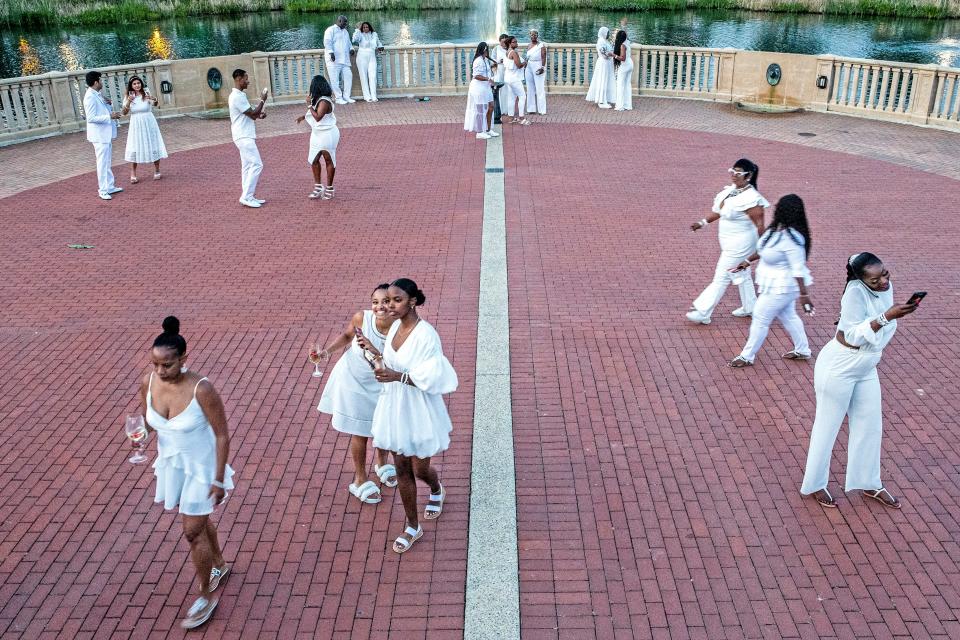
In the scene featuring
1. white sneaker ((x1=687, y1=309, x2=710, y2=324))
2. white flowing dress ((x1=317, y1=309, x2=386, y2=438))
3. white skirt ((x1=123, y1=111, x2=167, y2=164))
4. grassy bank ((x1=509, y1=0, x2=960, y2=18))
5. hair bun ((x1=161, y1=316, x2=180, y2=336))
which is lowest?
white sneaker ((x1=687, y1=309, x2=710, y2=324))

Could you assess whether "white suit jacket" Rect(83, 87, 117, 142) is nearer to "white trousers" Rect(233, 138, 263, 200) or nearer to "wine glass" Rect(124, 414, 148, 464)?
"white trousers" Rect(233, 138, 263, 200)

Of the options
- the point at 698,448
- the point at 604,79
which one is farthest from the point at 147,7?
the point at 698,448

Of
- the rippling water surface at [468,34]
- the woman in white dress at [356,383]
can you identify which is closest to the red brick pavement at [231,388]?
the woman in white dress at [356,383]

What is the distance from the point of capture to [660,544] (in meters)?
5.60

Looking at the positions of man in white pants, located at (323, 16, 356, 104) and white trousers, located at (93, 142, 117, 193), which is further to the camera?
man in white pants, located at (323, 16, 356, 104)

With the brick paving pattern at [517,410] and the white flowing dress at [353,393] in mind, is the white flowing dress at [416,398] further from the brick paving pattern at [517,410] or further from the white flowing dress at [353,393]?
the brick paving pattern at [517,410]

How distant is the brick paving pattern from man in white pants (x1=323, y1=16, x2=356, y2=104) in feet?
17.6

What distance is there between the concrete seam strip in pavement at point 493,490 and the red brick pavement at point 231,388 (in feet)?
0.34

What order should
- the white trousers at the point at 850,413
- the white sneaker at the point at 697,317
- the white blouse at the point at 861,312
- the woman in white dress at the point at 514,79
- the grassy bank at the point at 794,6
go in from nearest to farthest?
the white blouse at the point at 861,312, the white trousers at the point at 850,413, the white sneaker at the point at 697,317, the woman in white dress at the point at 514,79, the grassy bank at the point at 794,6

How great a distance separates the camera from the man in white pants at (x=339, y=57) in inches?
728

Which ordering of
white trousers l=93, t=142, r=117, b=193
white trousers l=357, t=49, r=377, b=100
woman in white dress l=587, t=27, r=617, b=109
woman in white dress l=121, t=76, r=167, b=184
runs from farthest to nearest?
white trousers l=357, t=49, r=377, b=100 < woman in white dress l=587, t=27, r=617, b=109 < woman in white dress l=121, t=76, r=167, b=184 < white trousers l=93, t=142, r=117, b=193

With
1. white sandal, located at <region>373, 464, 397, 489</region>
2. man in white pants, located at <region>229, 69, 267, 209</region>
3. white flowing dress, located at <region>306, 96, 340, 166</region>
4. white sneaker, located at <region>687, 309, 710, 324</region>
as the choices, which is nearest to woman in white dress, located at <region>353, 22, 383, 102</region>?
white flowing dress, located at <region>306, 96, 340, 166</region>

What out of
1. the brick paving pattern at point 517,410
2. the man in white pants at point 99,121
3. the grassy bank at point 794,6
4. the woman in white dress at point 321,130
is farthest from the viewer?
the grassy bank at point 794,6

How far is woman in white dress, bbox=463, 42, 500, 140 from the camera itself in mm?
15398
